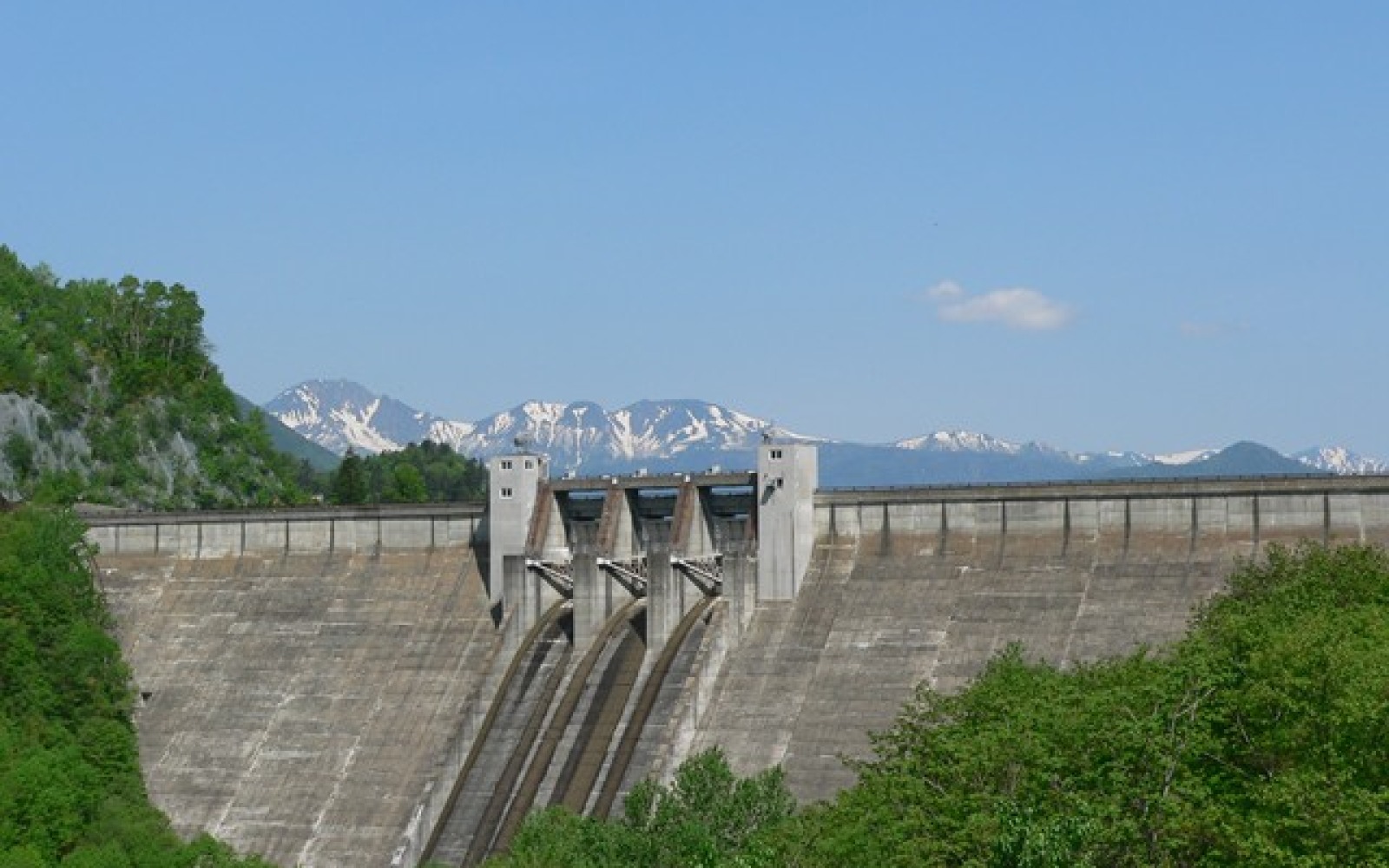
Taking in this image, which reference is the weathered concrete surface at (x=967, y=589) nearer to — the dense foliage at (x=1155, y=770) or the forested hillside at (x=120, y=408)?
the dense foliage at (x=1155, y=770)

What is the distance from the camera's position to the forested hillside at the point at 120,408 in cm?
14400

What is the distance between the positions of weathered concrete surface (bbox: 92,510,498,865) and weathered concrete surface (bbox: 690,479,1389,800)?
14.4 metres

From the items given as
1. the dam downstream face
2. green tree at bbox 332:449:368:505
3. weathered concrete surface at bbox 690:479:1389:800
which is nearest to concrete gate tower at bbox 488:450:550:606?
the dam downstream face

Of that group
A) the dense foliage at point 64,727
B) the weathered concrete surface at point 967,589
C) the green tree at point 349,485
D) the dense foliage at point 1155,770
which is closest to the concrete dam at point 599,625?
the weathered concrete surface at point 967,589

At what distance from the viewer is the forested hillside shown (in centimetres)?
14400

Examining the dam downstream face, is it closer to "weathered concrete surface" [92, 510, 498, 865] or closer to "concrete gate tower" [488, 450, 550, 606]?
"weathered concrete surface" [92, 510, 498, 865]

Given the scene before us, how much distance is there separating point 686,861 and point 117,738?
39462mm

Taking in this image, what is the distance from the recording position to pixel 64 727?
4208 inches

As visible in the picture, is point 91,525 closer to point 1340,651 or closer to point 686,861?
point 686,861

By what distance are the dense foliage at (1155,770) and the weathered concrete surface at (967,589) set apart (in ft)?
50.1

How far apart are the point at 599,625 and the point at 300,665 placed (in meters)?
15.3

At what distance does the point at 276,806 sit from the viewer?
103750 mm

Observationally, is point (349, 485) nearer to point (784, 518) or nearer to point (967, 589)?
point (784, 518)

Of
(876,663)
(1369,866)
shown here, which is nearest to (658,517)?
(876,663)
